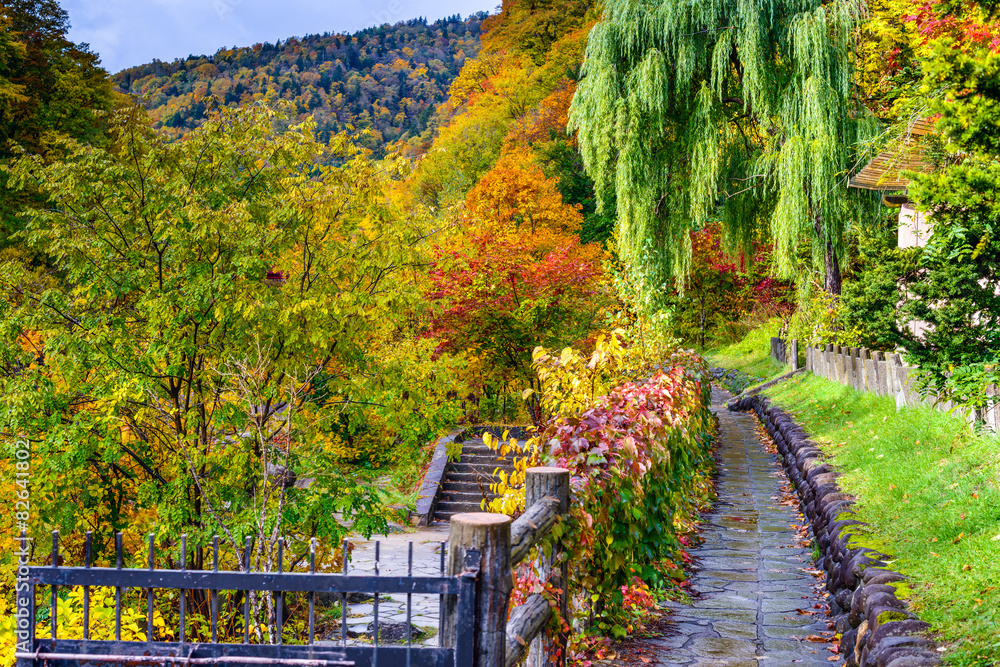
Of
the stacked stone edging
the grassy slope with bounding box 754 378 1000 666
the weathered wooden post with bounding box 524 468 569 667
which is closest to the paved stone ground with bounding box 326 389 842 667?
the stacked stone edging

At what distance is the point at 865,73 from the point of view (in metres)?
14.7

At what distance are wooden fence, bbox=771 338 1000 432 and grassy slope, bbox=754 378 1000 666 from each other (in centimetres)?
15

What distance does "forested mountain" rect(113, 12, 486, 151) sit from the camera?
63.7 metres

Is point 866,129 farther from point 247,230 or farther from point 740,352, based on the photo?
point 740,352

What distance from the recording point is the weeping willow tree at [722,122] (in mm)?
13539

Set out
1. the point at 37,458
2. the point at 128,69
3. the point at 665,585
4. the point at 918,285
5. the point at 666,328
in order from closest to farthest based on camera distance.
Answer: the point at 665,585, the point at 37,458, the point at 918,285, the point at 666,328, the point at 128,69

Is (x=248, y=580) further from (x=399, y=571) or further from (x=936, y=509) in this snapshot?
(x=399, y=571)

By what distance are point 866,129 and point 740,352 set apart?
16.8 metres

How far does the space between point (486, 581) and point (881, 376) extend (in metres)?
9.77

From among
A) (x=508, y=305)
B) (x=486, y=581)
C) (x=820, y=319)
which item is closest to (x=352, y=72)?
(x=820, y=319)

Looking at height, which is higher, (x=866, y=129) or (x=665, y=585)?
(x=866, y=129)

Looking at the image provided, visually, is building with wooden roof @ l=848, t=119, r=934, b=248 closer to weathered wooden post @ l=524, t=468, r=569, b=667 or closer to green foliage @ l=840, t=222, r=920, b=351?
green foliage @ l=840, t=222, r=920, b=351

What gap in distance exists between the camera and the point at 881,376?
1063 cm

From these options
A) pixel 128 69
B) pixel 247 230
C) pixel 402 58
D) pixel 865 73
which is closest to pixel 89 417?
pixel 247 230
